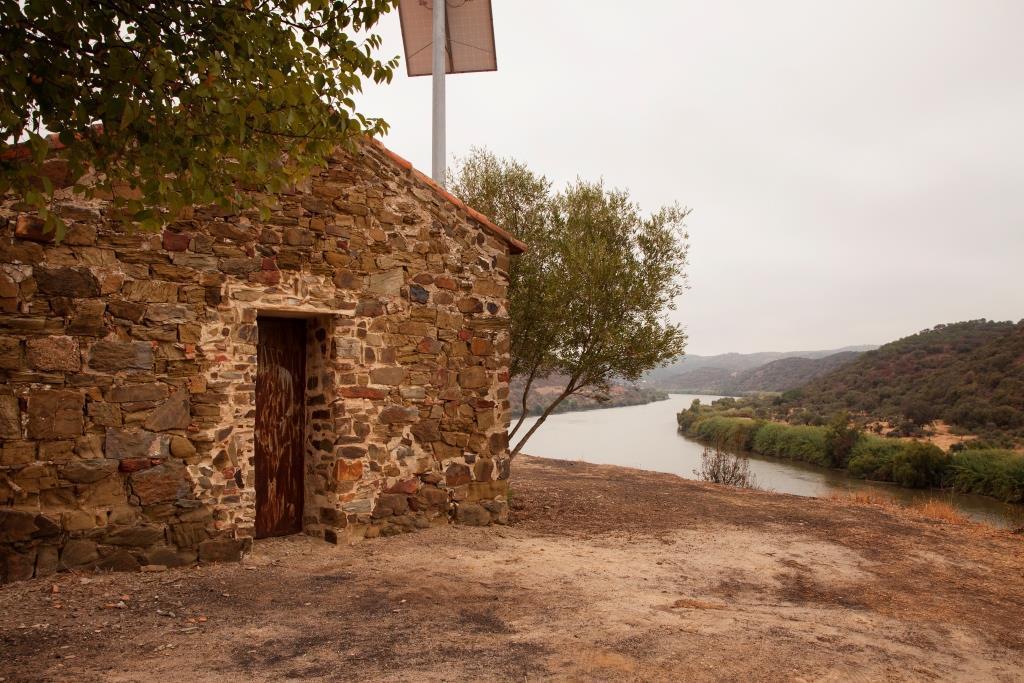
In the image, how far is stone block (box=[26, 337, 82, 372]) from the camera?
4.86 metres

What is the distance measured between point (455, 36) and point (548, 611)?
824 centimetres

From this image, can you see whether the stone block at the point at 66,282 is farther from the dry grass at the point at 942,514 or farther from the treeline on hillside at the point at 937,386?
→ the treeline on hillside at the point at 937,386

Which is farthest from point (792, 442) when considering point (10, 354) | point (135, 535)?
point (10, 354)

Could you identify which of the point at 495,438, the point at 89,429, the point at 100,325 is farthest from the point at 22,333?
the point at 495,438

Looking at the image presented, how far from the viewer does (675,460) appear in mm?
21312

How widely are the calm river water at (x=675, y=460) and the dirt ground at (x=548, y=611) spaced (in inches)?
270

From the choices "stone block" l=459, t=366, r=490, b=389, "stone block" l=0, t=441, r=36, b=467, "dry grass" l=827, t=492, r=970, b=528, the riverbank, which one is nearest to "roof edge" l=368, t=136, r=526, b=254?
"stone block" l=459, t=366, r=490, b=389

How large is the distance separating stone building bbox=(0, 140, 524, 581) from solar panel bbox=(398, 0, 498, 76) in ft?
12.2

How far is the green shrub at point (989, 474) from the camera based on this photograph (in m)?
17.1

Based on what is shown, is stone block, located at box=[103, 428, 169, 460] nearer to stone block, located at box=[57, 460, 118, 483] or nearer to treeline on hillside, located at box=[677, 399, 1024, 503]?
stone block, located at box=[57, 460, 118, 483]

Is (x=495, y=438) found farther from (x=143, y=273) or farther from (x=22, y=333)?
(x=22, y=333)

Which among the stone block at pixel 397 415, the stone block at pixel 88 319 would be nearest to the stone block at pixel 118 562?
the stone block at pixel 88 319

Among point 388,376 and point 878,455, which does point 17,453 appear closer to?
point 388,376

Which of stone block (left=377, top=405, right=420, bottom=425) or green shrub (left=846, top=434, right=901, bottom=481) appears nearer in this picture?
stone block (left=377, top=405, right=420, bottom=425)
